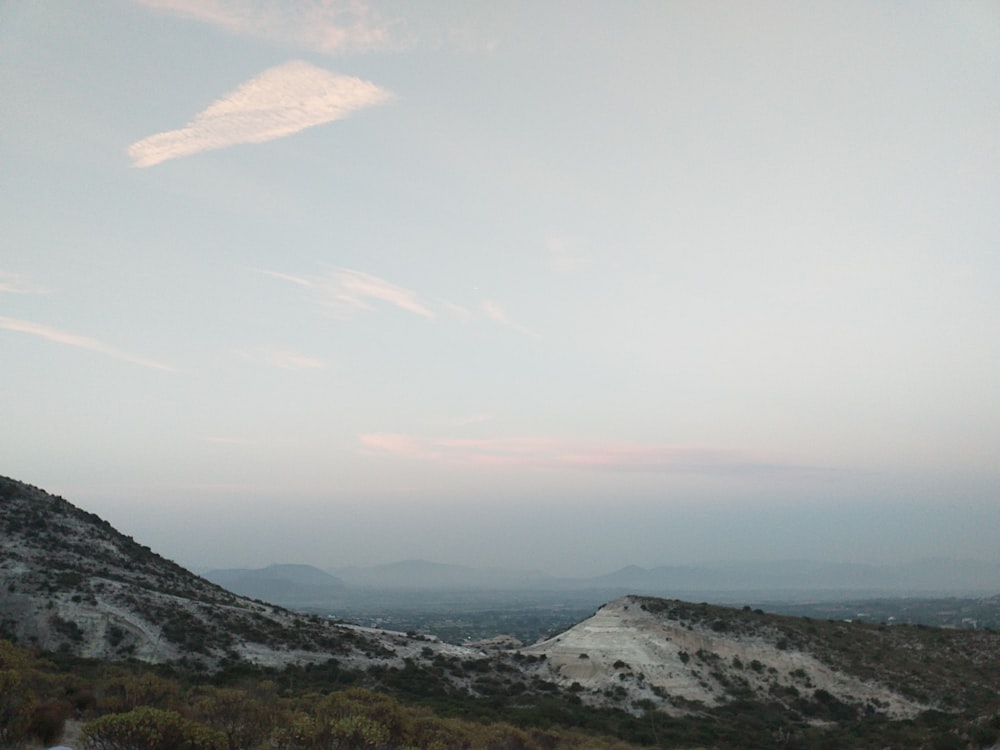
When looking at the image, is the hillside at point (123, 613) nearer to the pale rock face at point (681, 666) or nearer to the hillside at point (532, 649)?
the hillside at point (532, 649)

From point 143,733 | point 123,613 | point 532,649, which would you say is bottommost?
point 532,649

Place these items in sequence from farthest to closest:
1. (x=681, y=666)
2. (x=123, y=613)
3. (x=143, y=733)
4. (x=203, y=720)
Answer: (x=681, y=666) → (x=123, y=613) → (x=203, y=720) → (x=143, y=733)

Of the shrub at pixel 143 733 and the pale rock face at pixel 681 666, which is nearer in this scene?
the shrub at pixel 143 733

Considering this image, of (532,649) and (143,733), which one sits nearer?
(143,733)

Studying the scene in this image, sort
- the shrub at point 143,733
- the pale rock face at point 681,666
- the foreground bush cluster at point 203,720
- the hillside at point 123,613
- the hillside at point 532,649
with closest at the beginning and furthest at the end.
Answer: the shrub at point 143,733 → the foreground bush cluster at point 203,720 → the hillside at point 123,613 → the hillside at point 532,649 → the pale rock face at point 681,666

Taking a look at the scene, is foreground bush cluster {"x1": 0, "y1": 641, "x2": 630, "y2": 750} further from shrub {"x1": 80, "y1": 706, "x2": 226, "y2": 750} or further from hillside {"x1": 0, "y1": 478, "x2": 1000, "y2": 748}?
hillside {"x1": 0, "y1": 478, "x2": 1000, "y2": 748}

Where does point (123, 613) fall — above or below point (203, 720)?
below

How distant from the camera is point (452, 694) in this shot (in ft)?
121

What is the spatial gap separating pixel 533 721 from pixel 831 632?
36.8 metres

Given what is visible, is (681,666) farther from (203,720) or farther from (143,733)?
(143,733)

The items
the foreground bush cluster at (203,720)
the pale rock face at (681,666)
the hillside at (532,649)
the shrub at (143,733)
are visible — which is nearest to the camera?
the shrub at (143,733)

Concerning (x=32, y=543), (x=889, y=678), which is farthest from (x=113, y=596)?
(x=889, y=678)

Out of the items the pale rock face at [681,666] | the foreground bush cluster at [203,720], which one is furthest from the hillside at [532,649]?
the foreground bush cluster at [203,720]

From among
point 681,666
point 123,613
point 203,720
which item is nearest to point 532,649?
point 681,666
